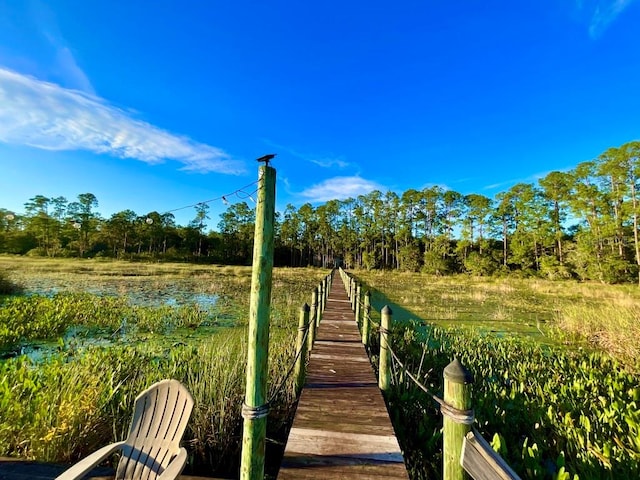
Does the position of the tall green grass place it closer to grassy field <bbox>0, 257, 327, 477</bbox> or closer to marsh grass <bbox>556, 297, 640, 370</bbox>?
grassy field <bbox>0, 257, 327, 477</bbox>

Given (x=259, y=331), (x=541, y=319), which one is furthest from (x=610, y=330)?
(x=259, y=331)

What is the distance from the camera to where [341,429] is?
2924mm

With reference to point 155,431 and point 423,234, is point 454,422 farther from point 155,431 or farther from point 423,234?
point 423,234

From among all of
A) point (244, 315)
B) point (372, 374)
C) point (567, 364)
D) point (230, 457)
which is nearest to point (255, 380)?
point (230, 457)

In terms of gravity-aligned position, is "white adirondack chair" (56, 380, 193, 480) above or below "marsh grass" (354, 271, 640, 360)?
above

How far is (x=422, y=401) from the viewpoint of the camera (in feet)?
13.3

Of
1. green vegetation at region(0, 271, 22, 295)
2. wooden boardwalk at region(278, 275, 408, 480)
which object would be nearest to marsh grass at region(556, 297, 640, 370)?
wooden boardwalk at region(278, 275, 408, 480)

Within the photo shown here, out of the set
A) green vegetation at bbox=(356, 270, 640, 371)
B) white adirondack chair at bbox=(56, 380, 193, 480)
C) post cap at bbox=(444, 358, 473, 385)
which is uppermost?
post cap at bbox=(444, 358, 473, 385)

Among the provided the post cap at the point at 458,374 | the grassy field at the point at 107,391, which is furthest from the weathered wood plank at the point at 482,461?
the grassy field at the point at 107,391

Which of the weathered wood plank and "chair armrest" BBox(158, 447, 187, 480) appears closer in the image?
the weathered wood plank

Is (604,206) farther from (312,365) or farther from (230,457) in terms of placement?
(230,457)

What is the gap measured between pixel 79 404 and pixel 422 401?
413 centimetres

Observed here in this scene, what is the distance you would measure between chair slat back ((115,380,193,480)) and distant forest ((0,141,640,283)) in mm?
19807

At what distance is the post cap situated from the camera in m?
1.50
